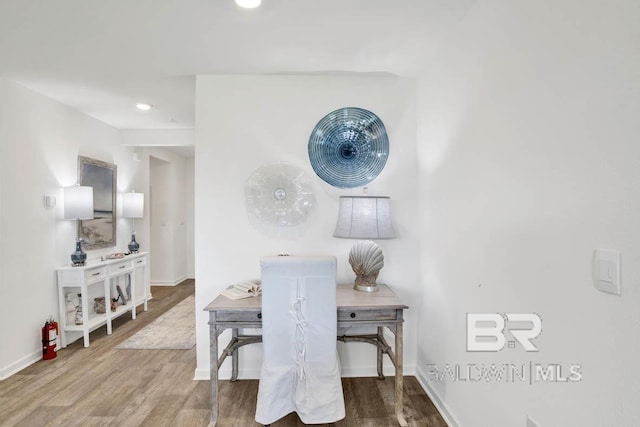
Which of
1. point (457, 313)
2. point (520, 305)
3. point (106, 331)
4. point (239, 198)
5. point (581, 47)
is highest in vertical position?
point (581, 47)

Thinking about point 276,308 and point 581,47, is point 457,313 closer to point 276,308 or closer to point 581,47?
point 276,308

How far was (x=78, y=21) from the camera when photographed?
5.96 ft

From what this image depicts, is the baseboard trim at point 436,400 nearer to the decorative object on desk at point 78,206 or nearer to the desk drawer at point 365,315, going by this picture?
the desk drawer at point 365,315

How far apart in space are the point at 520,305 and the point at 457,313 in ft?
1.94

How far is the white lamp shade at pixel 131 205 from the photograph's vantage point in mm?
4172

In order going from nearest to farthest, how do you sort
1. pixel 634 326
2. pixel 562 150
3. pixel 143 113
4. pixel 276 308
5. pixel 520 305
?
pixel 634 326 < pixel 562 150 < pixel 520 305 < pixel 276 308 < pixel 143 113

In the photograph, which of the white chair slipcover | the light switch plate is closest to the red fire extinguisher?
the white chair slipcover

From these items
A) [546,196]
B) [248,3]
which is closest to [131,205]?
[248,3]

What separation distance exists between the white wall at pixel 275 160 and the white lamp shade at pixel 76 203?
1.58 metres

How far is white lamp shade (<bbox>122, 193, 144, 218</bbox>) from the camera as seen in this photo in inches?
164

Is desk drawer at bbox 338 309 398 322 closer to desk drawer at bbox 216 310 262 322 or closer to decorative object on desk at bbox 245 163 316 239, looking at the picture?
desk drawer at bbox 216 310 262 322

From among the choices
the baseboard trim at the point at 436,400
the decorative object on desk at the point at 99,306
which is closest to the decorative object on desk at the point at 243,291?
the baseboard trim at the point at 436,400

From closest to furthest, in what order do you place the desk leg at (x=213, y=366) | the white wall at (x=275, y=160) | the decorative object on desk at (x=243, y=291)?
the desk leg at (x=213, y=366) → the decorative object on desk at (x=243, y=291) → the white wall at (x=275, y=160)

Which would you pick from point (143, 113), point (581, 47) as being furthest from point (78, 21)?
point (581, 47)
